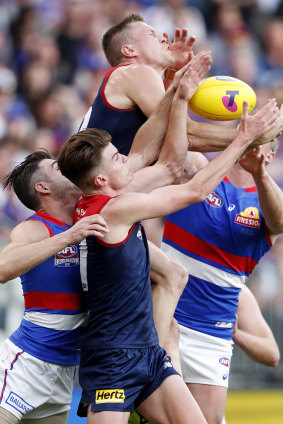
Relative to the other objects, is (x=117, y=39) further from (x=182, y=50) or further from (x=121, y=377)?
(x=121, y=377)

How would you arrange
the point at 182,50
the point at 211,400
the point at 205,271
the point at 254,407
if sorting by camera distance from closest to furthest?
1. the point at 182,50
2. the point at 211,400
3. the point at 205,271
4. the point at 254,407

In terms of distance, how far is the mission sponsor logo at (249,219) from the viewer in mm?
6328

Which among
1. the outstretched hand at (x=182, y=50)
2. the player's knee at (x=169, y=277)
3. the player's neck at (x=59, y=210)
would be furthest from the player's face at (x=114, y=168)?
the outstretched hand at (x=182, y=50)

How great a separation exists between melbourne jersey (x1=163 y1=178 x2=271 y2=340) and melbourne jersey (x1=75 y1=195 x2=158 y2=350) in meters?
1.44

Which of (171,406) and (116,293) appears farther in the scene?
(116,293)

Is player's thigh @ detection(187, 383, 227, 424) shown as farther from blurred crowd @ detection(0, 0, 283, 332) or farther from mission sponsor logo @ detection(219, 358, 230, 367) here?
blurred crowd @ detection(0, 0, 283, 332)

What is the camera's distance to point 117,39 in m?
6.00

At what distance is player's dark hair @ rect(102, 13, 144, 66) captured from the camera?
595 cm

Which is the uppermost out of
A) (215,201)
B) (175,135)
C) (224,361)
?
(175,135)

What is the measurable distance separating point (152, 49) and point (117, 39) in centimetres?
39

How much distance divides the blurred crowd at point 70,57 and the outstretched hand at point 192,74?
612 centimetres

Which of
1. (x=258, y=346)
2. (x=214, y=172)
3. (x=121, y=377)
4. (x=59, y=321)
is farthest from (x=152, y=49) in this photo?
(x=258, y=346)

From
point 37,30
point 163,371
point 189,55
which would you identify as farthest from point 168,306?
point 37,30

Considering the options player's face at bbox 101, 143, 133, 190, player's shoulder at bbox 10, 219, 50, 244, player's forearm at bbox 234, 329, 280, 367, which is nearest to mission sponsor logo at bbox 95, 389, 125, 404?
player's shoulder at bbox 10, 219, 50, 244
